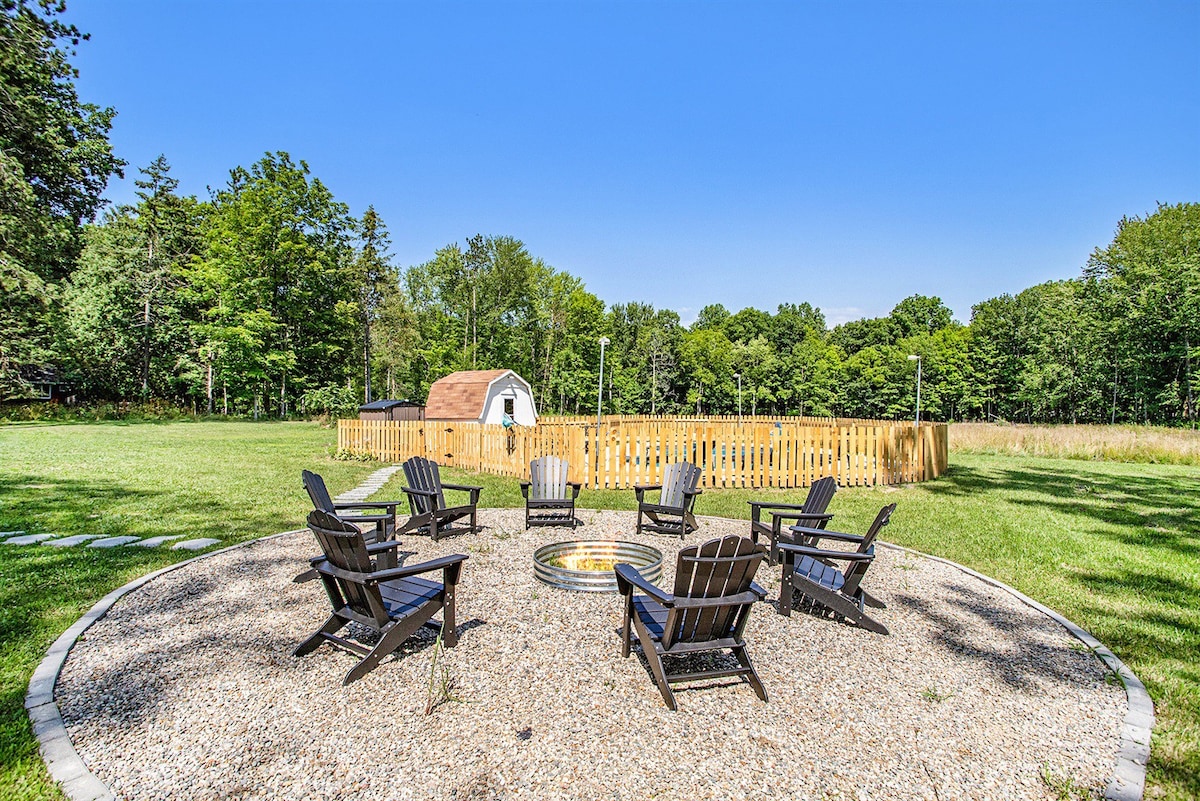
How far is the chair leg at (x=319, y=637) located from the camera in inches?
150

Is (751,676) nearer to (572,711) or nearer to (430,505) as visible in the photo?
(572,711)

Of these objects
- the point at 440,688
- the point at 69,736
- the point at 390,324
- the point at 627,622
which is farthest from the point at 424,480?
the point at 390,324

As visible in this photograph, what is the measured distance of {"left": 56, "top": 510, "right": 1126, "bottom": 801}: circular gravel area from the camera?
103 inches

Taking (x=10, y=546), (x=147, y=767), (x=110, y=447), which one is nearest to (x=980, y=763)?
(x=147, y=767)

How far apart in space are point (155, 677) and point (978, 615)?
6.24 meters

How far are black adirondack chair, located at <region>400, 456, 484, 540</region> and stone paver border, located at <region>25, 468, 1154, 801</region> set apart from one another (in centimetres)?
303

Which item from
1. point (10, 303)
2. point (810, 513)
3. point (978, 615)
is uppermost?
point (10, 303)

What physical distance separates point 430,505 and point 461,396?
1852 cm

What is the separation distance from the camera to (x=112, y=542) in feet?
21.2

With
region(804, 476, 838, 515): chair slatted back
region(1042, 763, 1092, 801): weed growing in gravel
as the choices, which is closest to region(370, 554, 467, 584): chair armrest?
region(1042, 763, 1092, 801): weed growing in gravel

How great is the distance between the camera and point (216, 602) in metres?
Answer: 4.84

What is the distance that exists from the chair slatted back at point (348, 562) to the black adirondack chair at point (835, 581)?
3098 mm

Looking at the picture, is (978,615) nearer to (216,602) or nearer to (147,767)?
(147,767)

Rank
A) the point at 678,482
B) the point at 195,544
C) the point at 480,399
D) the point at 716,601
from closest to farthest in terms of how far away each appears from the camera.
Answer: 1. the point at 716,601
2. the point at 195,544
3. the point at 678,482
4. the point at 480,399
